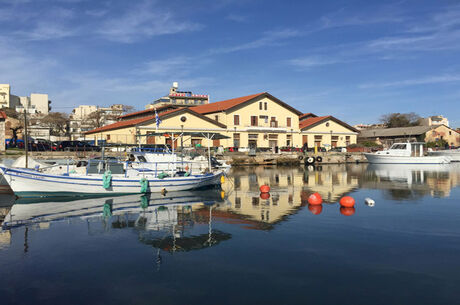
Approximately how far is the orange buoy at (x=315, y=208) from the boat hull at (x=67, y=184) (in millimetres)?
9061

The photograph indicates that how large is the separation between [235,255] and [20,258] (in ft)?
20.1

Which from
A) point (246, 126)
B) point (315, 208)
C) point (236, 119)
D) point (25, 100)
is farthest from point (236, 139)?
point (25, 100)

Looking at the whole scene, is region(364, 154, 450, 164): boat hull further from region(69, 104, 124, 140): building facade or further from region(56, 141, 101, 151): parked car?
region(69, 104, 124, 140): building facade

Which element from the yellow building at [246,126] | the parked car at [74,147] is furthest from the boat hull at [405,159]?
the parked car at [74,147]

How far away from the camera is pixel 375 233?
12.5 meters

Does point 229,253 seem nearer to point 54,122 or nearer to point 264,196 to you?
point 264,196

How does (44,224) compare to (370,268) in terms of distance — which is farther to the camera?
(44,224)

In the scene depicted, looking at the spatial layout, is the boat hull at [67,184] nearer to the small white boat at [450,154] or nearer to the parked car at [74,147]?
the parked car at [74,147]

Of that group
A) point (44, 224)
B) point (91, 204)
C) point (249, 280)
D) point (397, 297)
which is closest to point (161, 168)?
point (91, 204)

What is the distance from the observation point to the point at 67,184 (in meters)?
20.2

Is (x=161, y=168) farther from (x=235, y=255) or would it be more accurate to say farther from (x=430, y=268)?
(x=430, y=268)

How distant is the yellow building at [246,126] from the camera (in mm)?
49688

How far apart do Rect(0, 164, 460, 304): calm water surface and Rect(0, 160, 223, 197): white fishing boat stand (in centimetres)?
208

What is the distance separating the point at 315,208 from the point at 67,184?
13.8 m
